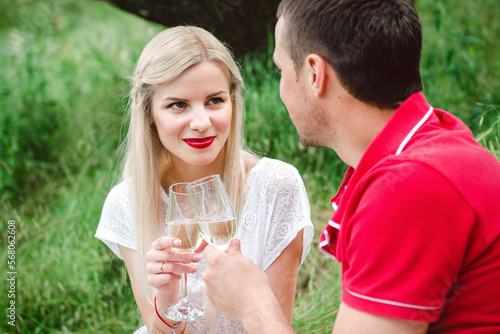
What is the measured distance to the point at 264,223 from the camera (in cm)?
270

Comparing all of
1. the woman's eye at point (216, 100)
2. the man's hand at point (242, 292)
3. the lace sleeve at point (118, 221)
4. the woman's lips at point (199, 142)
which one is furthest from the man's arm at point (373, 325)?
the lace sleeve at point (118, 221)

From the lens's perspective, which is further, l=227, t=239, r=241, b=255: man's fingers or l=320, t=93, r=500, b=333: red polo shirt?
l=227, t=239, r=241, b=255: man's fingers

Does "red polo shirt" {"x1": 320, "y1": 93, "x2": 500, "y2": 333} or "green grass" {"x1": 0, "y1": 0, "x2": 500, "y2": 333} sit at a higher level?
"red polo shirt" {"x1": 320, "y1": 93, "x2": 500, "y2": 333}

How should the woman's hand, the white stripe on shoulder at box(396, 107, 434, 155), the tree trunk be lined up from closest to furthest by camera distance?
the white stripe on shoulder at box(396, 107, 434, 155) < the woman's hand < the tree trunk

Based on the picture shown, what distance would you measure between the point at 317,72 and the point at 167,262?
90 cm

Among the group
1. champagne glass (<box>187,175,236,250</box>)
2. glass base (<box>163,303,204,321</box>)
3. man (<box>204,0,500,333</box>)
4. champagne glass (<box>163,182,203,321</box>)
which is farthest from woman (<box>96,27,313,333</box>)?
man (<box>204,0,500,333</box>)

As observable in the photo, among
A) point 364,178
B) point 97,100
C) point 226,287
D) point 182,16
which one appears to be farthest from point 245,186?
point 97,100

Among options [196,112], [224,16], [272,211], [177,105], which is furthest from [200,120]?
[224,16]

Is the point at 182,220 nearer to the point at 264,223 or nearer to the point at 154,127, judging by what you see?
the point at 264,223

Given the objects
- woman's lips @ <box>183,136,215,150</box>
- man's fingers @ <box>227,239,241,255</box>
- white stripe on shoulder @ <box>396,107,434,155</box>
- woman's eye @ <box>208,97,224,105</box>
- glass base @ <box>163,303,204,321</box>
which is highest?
white stripe on shoulder @ <box>396,107,434,155</box>

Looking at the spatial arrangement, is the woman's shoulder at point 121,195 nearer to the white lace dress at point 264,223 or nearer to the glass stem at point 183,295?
the white lace dress at point 264,223

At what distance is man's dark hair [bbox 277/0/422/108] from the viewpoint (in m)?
1.66

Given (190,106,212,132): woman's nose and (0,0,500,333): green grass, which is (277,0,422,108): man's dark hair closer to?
(190,106,212,132): woman's nose

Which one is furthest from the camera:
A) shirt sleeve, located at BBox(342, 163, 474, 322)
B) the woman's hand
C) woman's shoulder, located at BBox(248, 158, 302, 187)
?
woman's shoulder, located at BBox(248, 158, 302, 187)
